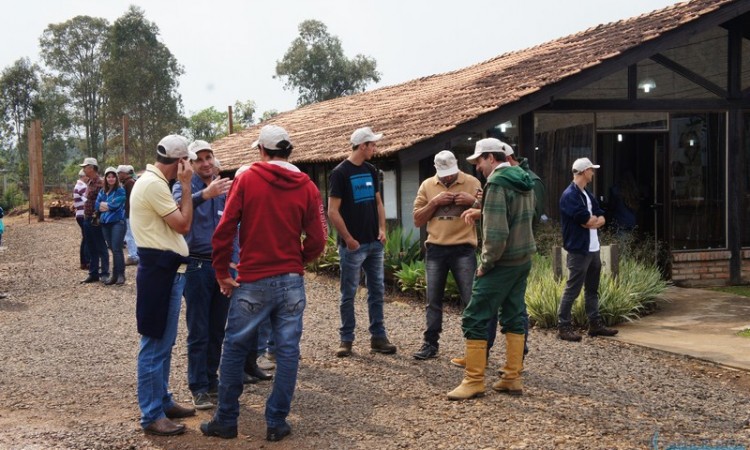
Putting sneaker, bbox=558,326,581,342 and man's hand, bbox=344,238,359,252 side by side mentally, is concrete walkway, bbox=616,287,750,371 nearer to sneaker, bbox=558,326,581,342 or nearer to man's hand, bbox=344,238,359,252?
sneaker, bbox=558,326,581,342

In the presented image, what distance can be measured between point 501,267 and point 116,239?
8161 millimetres

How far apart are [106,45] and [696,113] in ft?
192

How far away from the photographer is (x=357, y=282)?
7172 millimetres

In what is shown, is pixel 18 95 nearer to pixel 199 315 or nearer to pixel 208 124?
pixel 208 124

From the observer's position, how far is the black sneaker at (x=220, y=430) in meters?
4.85

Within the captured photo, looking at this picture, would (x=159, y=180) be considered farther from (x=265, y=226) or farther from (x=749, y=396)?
(x=749, y=396)

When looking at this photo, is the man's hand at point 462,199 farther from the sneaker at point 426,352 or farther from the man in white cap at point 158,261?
the man in white cap at point 158,261

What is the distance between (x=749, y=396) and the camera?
19.2ft

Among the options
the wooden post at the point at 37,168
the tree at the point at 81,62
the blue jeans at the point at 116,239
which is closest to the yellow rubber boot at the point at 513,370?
the blue jeans at the point at 116,239

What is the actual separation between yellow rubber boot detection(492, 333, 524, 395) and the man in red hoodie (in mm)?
1732

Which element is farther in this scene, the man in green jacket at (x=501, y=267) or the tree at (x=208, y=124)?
the tree at (x=208, y=124)

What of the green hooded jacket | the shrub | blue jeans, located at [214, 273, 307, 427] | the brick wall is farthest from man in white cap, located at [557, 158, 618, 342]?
the brick wall

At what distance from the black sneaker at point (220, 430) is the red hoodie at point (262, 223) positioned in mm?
897

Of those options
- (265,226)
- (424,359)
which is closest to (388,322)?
(424,359)
